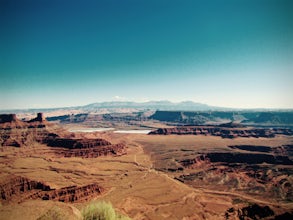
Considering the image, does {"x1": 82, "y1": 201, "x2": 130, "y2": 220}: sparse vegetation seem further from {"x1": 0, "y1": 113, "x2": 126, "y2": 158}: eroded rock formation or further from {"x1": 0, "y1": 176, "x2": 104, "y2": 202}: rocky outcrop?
→ {"x1": 0, "y1": 113, "x2": 126, "y2": 158}: eroded rock formation

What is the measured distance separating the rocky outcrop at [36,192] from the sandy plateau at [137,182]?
0.74 feet

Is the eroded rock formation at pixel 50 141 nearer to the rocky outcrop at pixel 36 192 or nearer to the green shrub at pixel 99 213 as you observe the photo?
the rocky outcrop at pixel 36 192

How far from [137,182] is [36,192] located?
35479 mm

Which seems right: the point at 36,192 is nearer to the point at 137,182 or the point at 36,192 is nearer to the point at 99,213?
the point at 137,182

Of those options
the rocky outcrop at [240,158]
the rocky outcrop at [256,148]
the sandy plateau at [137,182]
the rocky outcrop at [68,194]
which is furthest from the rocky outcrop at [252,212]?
the rocky outcrop at [256,148]

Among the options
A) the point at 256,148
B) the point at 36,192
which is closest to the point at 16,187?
the point at 36,192

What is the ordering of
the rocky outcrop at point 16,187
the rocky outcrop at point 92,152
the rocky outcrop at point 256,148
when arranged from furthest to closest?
the rocky outcrop at point 256,148, the rocky outcrop at point 92,152, the rocky outcrop at point 16,187

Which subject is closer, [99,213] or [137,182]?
[99,213]

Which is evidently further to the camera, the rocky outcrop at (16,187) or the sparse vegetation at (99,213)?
the rocky outcrop at (16,187)

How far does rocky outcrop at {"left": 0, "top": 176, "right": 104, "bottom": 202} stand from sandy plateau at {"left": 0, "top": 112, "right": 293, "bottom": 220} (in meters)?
0.23

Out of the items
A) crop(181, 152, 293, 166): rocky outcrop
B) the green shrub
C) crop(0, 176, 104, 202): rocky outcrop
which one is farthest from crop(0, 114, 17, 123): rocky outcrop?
the green shrub

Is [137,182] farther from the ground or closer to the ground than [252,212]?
closer to the ground

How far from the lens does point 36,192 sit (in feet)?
227

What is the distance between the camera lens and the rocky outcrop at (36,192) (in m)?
66.6
